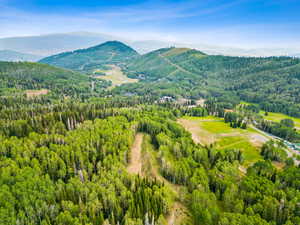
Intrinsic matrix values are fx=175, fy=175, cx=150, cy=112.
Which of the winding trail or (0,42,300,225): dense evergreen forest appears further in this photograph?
the winding trail

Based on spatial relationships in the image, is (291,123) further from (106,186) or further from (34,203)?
(34,203)

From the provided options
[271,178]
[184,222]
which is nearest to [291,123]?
[271,178]

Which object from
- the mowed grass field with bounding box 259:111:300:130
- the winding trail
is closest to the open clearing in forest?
the winding trail

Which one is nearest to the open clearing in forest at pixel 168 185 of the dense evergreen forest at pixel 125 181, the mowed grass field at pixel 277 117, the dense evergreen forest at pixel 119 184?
the dense evergreen forest at pixel 125 181

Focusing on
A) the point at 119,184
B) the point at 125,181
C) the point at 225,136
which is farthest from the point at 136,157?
the point at 225,136

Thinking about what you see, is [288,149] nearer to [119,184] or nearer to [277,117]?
[277,117]

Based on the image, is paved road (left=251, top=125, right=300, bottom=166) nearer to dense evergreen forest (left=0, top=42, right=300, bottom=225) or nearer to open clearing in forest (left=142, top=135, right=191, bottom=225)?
dense evergreen forest (left=0, top=42, right=300, bottom=225)

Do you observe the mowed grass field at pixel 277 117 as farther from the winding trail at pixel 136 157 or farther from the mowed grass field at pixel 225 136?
the winding trail at pixel 136 157
